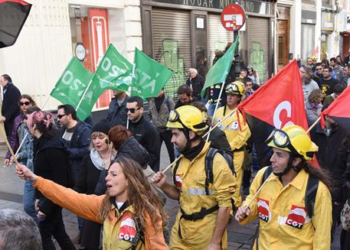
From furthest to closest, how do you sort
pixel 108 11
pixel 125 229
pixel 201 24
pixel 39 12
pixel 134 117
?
pixel 201 24 < pixel 108 11 < pixel 39 12 < pixel 134 117 < pixel 125 229

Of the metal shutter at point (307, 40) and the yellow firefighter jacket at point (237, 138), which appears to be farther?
the metal shutter at point (307, 40)

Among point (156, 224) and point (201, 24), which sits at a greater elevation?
point (201, 24)

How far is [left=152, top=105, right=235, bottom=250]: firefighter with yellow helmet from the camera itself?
348cm

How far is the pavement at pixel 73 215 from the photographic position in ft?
17.8

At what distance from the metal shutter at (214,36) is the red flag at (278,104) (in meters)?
13.9

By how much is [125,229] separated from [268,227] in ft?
3.32

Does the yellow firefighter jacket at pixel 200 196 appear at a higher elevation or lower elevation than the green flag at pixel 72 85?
lower

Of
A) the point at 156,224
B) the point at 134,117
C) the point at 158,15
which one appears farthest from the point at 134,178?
the point at 158,15

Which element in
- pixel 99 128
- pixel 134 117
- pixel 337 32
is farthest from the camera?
pixel 337 32

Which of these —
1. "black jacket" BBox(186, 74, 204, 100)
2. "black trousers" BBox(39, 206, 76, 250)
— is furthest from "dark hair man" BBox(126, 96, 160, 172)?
"black jacket" BBox(186, 74, 204, 100)

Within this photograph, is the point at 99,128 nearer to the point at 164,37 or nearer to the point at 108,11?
the point at 108,11

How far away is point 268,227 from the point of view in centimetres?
318

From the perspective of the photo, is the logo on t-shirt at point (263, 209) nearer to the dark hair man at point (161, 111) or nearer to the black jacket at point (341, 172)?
the black jacket at point (341, 172)

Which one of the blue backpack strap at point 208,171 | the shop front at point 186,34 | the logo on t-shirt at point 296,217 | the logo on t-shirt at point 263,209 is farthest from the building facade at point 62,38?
the logo on t-shirt at point 296,217
